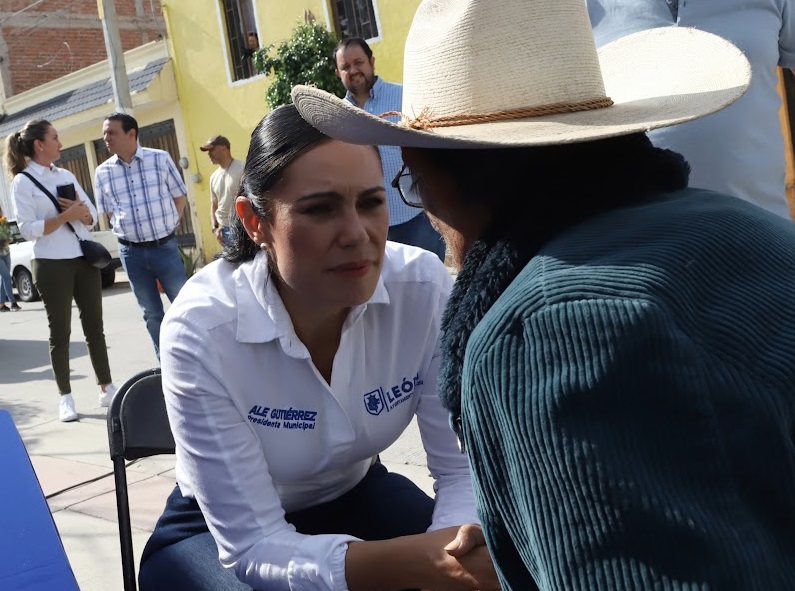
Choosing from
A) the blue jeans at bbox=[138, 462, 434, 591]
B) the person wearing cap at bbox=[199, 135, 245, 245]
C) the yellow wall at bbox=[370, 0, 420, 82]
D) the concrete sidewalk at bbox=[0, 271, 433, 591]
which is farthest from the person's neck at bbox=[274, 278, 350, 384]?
the yellow wall at bbox=[370, 0, 420, 82]

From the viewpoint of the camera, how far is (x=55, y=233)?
566 centimetres

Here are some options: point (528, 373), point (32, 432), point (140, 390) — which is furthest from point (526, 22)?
point (32, 432)

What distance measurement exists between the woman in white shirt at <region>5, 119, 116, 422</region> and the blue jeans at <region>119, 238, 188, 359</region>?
424mm

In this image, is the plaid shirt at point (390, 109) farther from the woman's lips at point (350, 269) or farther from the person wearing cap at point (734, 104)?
the woman's lips at point (350, 269)

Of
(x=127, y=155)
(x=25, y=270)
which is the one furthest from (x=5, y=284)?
(x=127, y=155)

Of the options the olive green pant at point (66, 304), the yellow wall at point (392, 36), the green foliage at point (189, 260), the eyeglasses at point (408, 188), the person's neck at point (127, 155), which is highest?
the yellow wall at point (392, 36)

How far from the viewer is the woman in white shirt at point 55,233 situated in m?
5.66

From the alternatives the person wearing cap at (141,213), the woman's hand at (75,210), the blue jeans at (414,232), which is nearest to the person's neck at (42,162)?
the woman's hand at (75,210)

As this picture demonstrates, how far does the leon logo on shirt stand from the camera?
216cm

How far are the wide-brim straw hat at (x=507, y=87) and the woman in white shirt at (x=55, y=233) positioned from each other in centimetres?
465

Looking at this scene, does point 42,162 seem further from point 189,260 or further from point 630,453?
point 189,260

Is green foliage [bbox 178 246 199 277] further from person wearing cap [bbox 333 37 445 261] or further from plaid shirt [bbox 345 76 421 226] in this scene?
plaid shirt [bbox 345 76 421 226]

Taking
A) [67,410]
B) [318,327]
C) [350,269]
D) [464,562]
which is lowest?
[67,410]

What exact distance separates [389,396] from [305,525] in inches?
14.3
